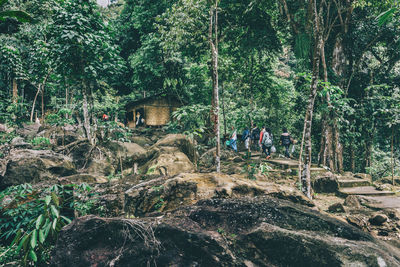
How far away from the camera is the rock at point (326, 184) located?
8250 mm

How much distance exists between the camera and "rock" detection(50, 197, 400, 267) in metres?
2.53

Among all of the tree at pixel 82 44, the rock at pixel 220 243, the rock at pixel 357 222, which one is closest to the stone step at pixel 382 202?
the rock at pixel 357 222

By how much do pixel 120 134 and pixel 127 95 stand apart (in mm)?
16638

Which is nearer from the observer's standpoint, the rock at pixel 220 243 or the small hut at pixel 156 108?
the rock at pixel 220 243

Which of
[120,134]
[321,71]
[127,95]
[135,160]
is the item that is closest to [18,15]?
[120,134]

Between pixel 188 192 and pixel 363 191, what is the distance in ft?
25.4

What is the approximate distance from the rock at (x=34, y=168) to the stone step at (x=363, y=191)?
32.7 ft

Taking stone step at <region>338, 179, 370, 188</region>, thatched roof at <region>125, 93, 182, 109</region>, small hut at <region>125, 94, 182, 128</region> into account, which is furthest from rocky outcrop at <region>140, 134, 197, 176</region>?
small hut at <region>125, 94, 182, 128</region>

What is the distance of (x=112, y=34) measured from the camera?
8242mm

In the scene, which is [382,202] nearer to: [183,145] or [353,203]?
[353,203]

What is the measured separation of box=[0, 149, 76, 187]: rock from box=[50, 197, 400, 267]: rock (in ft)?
13.9

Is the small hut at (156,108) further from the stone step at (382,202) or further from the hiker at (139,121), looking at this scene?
the stone step at (382,202)

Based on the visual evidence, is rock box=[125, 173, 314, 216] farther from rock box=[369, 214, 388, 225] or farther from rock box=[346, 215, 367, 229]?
rock box=[369, 214, 388, 225]

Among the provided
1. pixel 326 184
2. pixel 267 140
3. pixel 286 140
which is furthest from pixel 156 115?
pixel 326 184
